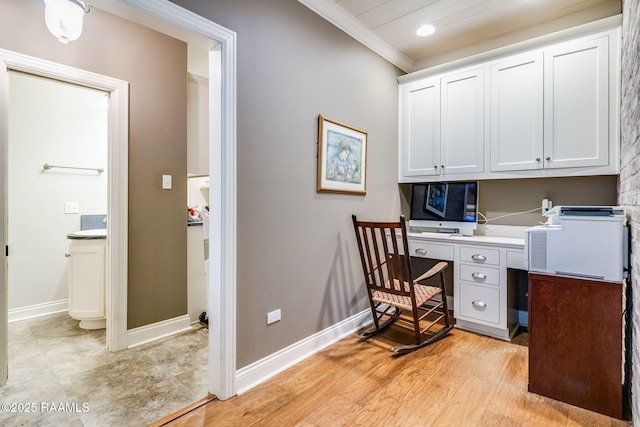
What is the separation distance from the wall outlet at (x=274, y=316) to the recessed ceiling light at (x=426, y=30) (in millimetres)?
2713

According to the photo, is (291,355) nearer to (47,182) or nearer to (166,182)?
(166,182)

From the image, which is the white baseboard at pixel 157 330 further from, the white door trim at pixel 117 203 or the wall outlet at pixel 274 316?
the wall outlet at pixel 274 316

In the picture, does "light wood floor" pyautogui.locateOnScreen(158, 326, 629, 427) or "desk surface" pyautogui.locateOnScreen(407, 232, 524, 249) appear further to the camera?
"desk surface" pyautogui.locateOnScreen(407, 232, 524, 249)

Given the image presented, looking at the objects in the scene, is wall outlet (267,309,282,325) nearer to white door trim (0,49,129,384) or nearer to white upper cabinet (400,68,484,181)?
white door trim (0,49,129,384)

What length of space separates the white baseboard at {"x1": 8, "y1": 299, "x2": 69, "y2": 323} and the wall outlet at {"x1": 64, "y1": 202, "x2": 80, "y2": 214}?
0.96 metres

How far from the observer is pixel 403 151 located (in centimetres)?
326

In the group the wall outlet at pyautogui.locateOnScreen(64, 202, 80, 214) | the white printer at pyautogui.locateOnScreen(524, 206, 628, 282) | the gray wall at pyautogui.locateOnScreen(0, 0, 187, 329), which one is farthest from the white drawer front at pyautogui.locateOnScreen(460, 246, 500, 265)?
the wall outlet at pyautogui.locateOnScreen(64, 202, 80, 214)

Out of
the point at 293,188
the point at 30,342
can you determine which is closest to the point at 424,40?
the point at 293,188

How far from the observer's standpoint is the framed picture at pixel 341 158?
2.35 m

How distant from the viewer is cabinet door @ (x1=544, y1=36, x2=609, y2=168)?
2215 millimetres

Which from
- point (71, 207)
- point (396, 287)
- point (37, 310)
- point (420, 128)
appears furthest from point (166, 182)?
point (420, 128)

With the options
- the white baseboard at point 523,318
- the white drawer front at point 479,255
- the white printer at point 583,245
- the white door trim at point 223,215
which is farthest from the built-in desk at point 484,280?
the white door trim at point 223,215

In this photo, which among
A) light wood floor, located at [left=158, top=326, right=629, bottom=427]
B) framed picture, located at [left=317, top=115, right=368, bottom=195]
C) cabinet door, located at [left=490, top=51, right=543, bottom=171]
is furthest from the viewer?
cabinet door, located at [left=490, top=51, right=543, bottom=171]

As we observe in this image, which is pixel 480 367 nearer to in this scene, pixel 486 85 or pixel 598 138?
pixel 598 138
